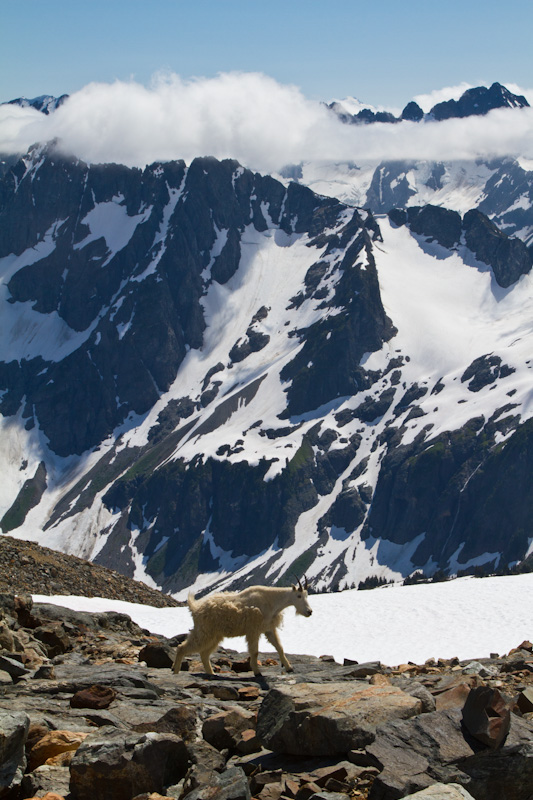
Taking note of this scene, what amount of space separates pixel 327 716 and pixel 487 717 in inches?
102

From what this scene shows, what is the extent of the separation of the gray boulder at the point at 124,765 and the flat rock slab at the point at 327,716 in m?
1.86

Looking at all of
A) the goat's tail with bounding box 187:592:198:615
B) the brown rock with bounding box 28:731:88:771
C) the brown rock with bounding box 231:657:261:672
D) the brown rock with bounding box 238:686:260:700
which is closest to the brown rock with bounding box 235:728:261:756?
the brown rock with bounding box 28:731:88:771

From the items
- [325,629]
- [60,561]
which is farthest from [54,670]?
[60,561]

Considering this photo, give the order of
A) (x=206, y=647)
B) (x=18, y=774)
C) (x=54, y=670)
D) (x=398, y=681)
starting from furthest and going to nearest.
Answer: (x=206, y=647)
(x=54, y=670)
(x=398, y=681)
(x=18, y=774)

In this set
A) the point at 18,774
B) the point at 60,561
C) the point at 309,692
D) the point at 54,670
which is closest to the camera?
the point at 18,774

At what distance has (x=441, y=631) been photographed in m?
46.0

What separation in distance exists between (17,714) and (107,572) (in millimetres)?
43027

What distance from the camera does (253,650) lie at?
82.3 ft

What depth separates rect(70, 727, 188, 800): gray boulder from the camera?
43.3 ft

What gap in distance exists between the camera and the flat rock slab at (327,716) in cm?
1440

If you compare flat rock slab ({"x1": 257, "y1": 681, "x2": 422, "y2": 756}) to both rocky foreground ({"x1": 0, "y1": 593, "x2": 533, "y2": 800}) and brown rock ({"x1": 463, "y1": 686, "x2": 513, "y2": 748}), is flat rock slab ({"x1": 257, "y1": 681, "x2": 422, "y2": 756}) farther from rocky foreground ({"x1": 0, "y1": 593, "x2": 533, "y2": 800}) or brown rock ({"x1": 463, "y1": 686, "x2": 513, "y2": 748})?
brown rock ({"x1": 463, "y1": 686, "x2": 513, "y2": 748})

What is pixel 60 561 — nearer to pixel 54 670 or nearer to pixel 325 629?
pixel 325 629

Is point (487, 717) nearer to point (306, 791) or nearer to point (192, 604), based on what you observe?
point (306, 791)

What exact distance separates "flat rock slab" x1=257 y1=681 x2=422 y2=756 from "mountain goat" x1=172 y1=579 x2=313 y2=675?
7656 millimetres
